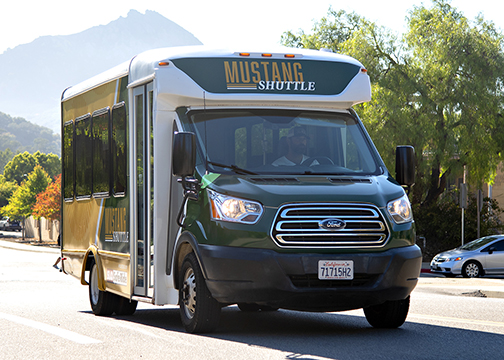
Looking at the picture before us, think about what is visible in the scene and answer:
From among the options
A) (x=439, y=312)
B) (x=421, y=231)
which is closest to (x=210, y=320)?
(x=439, y=312)

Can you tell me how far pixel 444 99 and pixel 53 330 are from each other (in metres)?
22.1

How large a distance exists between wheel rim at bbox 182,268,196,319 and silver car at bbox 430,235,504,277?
16168 mm

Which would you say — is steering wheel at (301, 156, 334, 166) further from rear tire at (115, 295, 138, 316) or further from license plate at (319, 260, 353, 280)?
rear tire at (115, 295, 138, 316)

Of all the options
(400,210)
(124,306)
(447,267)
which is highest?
(400,210)

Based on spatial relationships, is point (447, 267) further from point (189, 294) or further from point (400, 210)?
point (189, 294)

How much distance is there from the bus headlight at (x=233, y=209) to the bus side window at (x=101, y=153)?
10.3 feet

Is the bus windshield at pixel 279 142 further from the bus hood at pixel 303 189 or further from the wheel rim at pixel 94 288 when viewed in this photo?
the wheel rim at pixel 94 288

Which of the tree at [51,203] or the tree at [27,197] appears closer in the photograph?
the tree at [51,203]

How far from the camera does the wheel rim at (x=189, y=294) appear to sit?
7781 millimetres

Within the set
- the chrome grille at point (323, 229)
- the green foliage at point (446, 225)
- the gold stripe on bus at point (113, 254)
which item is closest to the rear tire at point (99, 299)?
the gold stripe on bus at point (113, 254)

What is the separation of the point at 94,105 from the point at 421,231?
861 inches

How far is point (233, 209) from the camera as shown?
730 cm

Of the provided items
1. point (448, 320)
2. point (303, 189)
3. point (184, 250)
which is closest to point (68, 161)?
point (184, 250)

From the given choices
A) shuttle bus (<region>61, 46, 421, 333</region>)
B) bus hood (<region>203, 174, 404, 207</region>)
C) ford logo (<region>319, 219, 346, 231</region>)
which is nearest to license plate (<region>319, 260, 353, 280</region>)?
shuttle bus (<region>61, 46, 421, 333</region>)
